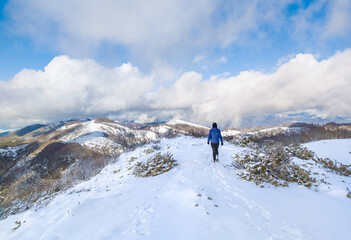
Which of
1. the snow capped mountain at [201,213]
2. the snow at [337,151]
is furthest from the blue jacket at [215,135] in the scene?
the snow at [337,151]

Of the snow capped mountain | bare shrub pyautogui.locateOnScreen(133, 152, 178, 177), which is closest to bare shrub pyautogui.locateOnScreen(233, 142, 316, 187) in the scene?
the snow capped mountain

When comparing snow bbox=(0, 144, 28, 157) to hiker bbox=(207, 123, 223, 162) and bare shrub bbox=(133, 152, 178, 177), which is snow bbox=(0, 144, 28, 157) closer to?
bare shrub bbox=(133, 152, 178, 177)

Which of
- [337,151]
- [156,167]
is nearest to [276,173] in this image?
[156,167]

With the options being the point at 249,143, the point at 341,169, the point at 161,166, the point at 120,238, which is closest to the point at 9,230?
the point at 120,238

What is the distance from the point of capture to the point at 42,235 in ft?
15.0

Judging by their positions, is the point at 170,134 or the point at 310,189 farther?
the point at 170,134

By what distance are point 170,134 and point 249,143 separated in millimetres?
12502

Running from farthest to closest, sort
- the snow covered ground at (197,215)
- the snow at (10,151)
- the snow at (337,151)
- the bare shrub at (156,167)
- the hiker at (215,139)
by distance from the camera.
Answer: the snow at (10,151)
the snow at (337,151)
the hiker at (215,139)
the bare shrub at (156,167)
the snow covered ground at (197,215)

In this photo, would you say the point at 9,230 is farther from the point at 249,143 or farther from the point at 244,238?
the point at 249,143

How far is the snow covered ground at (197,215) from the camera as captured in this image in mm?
4480

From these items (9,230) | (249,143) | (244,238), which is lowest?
(9,230)

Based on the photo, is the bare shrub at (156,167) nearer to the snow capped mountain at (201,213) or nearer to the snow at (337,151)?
the snow capped mountain at (201,213)

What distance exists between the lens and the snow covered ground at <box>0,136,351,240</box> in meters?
4.48

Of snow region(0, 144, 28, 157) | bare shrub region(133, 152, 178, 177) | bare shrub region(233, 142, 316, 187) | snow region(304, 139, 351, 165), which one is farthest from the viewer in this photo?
snow region(0, 144, 28, 157)
